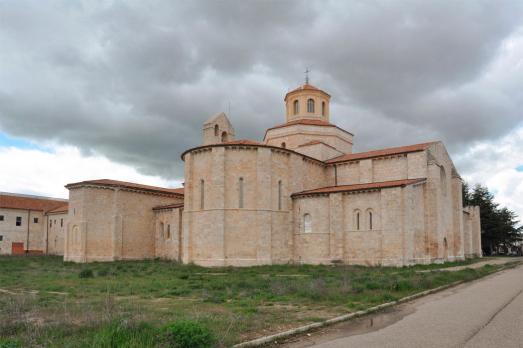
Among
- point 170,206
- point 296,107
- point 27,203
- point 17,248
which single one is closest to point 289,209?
point 170,206

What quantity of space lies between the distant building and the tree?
187ft

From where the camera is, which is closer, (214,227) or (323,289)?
(323,289)

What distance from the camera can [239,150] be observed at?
3144cm

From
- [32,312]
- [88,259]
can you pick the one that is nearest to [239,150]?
[88,259]

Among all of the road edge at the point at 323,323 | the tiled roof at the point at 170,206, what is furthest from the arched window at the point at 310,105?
the road edge at the point at 323,323

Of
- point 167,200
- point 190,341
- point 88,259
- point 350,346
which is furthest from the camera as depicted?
point 167,200

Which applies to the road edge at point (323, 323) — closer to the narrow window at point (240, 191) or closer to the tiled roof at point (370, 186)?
the tiled roof at point (370, 186)

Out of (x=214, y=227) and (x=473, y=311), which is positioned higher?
(x=214, y=227)

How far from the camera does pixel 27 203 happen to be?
5888 cm

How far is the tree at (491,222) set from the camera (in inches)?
2430

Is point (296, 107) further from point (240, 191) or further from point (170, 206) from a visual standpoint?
point (170, 206)

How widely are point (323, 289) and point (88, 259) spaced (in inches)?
1040

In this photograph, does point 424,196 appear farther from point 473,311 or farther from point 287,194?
point 473,311

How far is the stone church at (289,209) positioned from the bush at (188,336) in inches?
894
